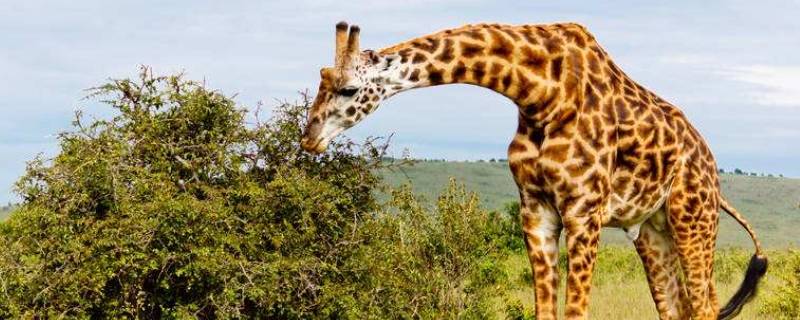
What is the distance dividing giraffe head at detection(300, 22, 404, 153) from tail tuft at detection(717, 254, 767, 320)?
4.54 metres

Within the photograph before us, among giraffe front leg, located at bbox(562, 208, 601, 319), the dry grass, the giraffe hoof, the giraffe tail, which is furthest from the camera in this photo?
the dry grass

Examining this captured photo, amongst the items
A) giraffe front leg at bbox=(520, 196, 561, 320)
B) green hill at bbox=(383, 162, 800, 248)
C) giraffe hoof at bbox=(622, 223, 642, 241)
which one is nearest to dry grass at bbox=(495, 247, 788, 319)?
giraffe hoof at bbox=(622, 223, 642, 241)

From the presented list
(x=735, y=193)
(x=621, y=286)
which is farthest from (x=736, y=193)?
(x=621, y=286)

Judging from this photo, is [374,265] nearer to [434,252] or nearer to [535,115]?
[434,252]

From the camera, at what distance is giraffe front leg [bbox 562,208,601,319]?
692 cm

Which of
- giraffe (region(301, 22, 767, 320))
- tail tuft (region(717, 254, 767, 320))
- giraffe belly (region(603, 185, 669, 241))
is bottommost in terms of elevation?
tail tuft (region(717, 254, 767, 320))

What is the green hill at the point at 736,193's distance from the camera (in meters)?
75.2

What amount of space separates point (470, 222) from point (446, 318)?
130cm

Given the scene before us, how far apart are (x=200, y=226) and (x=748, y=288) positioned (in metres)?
5.15

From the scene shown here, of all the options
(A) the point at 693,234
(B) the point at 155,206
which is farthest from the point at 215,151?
(A) the point at 693,234

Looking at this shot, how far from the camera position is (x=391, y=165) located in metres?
10.2

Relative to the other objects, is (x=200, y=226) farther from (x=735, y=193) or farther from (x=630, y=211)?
(x=735, y=193)

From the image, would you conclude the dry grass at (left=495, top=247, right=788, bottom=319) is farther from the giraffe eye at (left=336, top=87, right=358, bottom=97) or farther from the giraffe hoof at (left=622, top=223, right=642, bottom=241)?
the giraffe eye at (left=336, top=87, right=358, bottom=97)

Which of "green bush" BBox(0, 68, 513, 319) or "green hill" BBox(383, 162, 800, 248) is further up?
"green bush" BBox(0, 68, 513, 319)
